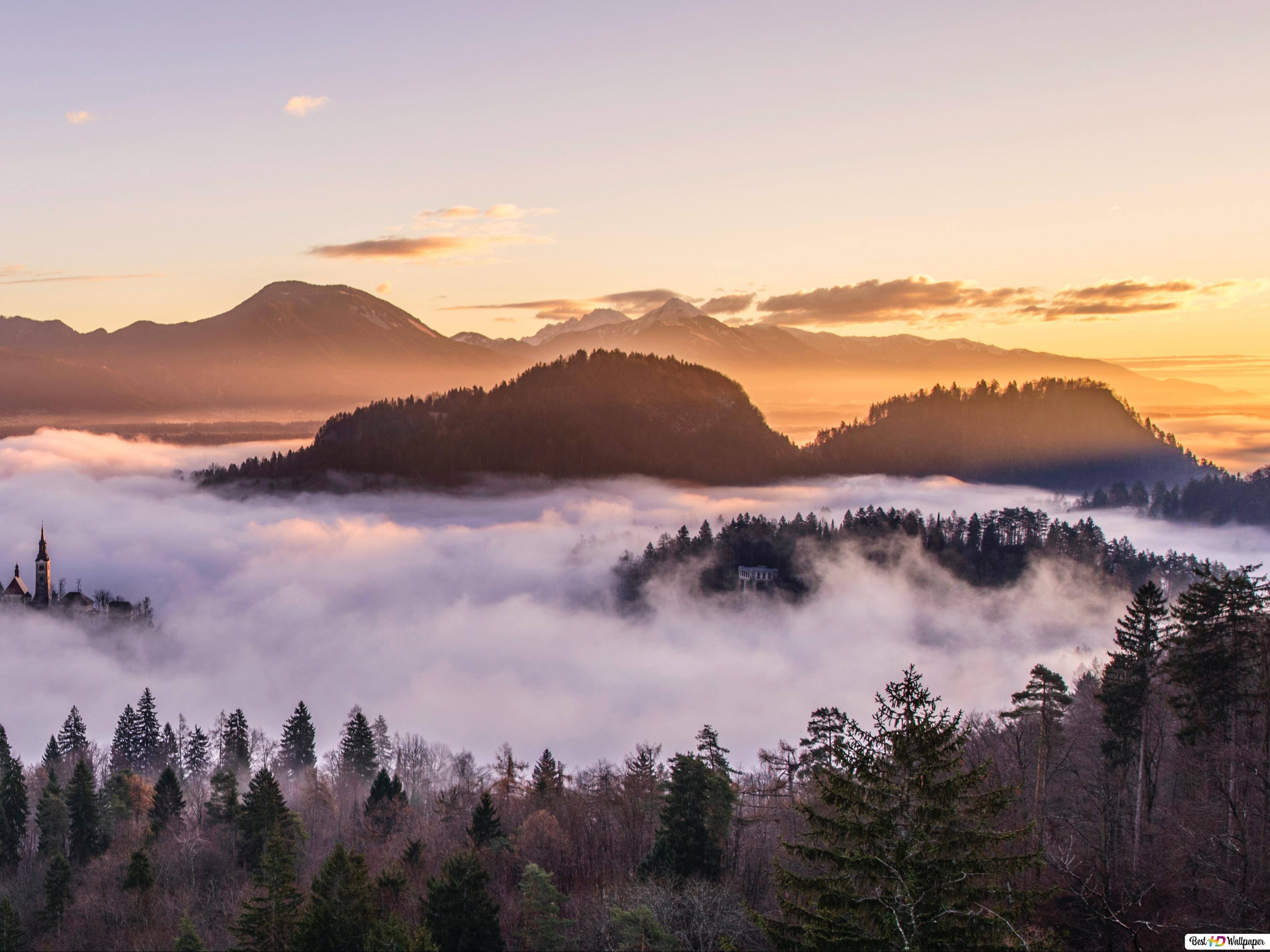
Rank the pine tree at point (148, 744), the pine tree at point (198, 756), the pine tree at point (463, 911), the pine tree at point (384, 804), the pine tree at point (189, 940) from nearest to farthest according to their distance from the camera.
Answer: the pine tree at point (463, 911), the pine tree at point (189, 940), the pine tree at point (384, 804), the pine tree at point (198, 756), the pine tree at point (148, 744)

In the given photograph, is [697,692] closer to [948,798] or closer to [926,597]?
[926,597]

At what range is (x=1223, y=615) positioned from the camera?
36.1 m

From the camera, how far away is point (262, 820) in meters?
62.2

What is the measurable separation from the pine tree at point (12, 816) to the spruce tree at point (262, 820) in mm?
27589

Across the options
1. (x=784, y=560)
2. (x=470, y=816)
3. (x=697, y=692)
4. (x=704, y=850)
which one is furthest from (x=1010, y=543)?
(x=704, y=850)

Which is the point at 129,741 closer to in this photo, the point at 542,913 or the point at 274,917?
the point at 274,917

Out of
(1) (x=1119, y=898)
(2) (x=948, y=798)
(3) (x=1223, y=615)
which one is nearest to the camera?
(2) (x=948, y=798)

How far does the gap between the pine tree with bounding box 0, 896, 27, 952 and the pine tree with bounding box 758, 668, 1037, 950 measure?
2086 inches

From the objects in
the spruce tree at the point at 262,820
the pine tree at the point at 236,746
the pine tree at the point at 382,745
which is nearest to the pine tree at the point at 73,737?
the pine tree at the point at 236,746

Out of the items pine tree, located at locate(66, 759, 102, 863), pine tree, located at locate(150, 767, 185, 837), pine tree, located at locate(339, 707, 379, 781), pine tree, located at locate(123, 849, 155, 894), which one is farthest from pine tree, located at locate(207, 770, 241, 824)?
pine tree, located at locate(339, 707, 379, 781)

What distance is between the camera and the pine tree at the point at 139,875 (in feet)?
186

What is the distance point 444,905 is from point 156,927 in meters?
30.6

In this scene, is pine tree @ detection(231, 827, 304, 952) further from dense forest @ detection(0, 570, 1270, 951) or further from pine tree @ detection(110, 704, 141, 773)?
pine tree @ detection(110, 704, 141, 773)

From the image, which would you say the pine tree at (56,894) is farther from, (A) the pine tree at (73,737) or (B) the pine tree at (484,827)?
(A) the pine tree at (73,737)
